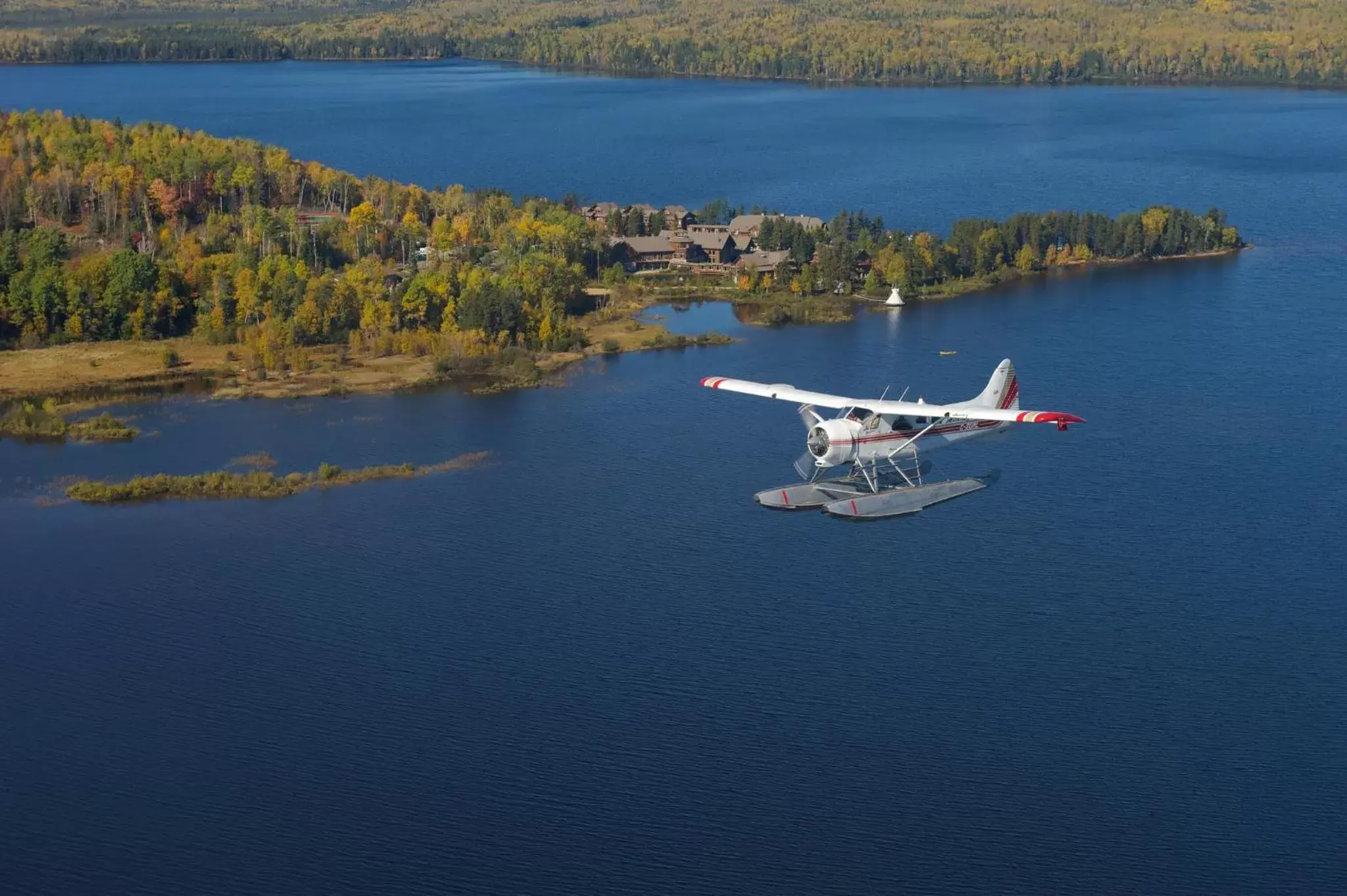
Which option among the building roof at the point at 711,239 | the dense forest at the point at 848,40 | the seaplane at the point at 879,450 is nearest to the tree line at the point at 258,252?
the building roof at the point at 711,239

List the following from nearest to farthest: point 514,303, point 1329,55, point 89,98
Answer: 1. point 514,303
2. point 89,98
3. point 1329,55

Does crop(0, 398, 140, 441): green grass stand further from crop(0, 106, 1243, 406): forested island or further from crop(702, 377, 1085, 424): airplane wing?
crop(702, 377, 1085, 424): airplane wing

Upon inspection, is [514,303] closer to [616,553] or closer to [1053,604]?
[616,553]

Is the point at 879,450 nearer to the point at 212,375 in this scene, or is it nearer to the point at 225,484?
the point at 225,484

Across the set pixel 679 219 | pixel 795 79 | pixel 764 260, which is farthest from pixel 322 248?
pixel 795 79

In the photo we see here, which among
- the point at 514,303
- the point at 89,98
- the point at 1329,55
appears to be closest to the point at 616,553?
the point at 514,303

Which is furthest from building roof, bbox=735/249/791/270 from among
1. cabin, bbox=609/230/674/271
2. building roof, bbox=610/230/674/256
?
building roof, bbox=610/230/674/256
